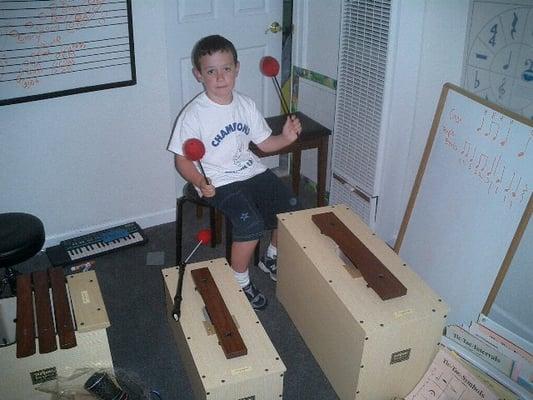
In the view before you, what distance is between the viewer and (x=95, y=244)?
3.06 metres

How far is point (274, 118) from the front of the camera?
3.31 metres

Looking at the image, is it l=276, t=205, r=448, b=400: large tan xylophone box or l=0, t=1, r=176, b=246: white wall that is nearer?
l=276, t=205, r=448, b=400: large tan xylophone box

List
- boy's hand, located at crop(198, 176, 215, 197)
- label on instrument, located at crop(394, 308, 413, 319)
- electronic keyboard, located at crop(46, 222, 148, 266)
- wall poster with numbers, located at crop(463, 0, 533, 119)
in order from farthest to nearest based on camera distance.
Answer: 1. electronic keyboard, located at crop(46, 222, 148, 266)
2. boy's hand, located at crop(198, 176, 215, 197)
3. wall poster with numbers, located at crop(463, 0, 533, 119)
4. label on instrument, located at crop(394, 308, 413, 319)

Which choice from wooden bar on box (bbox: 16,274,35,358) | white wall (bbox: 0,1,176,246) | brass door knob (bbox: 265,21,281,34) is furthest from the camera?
brass door knob (bbox: 265,21,281,34)

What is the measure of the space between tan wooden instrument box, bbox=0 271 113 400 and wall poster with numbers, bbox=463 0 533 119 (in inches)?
76.0

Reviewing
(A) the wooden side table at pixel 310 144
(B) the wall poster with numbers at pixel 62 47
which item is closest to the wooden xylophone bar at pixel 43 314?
(B) the wall poster with numbers at pixel 62 47

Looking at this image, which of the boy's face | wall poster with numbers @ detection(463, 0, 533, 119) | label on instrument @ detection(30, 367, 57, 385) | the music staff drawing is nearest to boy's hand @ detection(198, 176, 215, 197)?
the boy's face

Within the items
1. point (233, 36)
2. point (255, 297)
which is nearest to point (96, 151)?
point (233, 36)

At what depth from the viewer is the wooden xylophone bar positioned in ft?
6.06

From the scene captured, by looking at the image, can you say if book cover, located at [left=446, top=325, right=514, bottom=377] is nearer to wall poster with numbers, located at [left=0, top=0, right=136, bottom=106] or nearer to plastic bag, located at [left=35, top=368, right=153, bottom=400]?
plastic bag, located at [left=35, top=368, right=153, bottom=400]

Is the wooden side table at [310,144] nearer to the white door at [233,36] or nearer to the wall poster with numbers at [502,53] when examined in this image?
the white door at [233,36]

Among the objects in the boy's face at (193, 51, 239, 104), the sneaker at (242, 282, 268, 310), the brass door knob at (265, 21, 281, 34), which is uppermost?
the brass door knob at (265, 21, 281, 34)

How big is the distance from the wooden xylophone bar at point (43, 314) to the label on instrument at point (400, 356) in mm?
1154

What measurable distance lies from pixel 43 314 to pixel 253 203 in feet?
3.52
